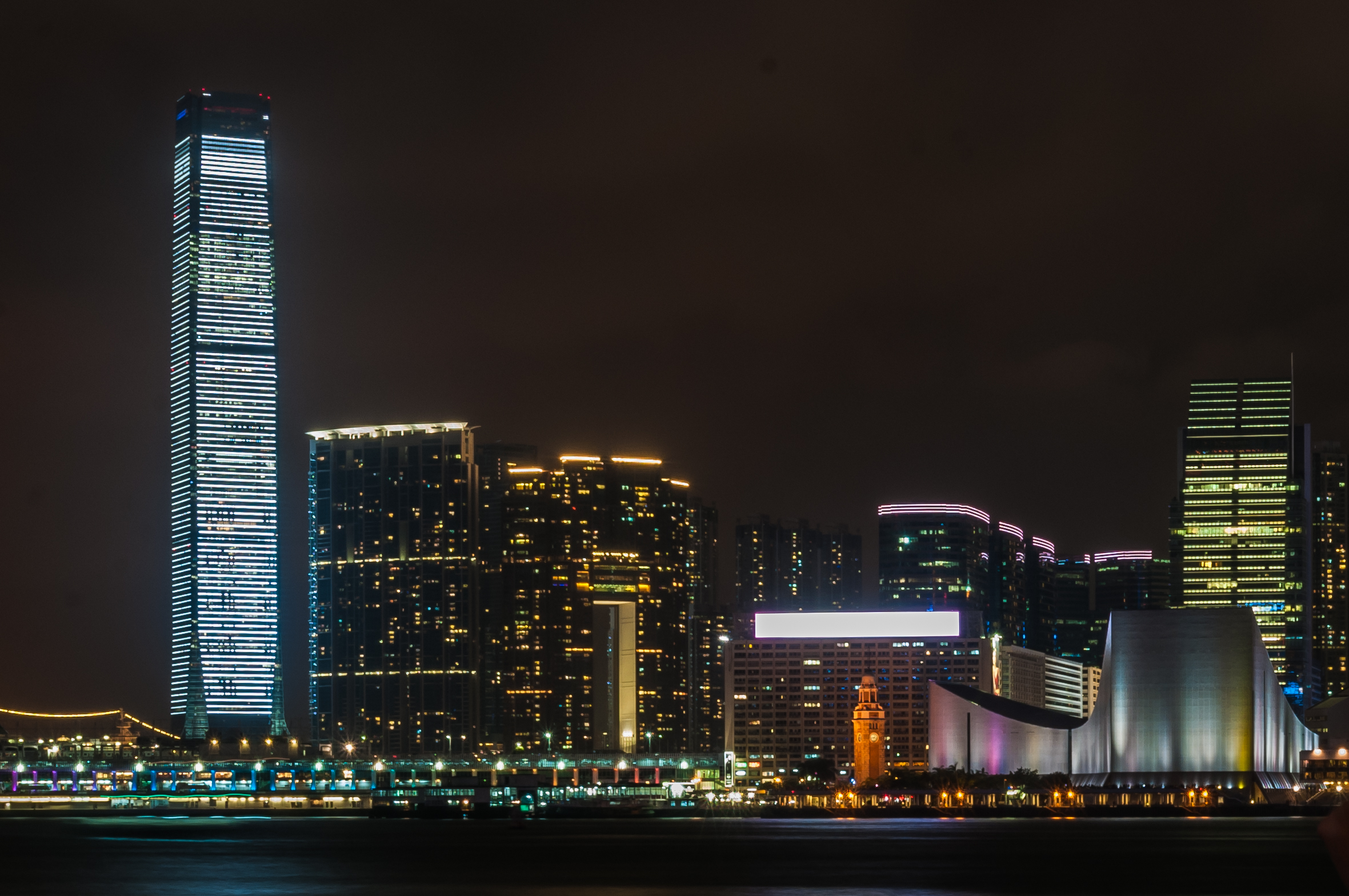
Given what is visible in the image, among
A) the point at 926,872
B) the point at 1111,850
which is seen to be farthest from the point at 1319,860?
the point at 926,872

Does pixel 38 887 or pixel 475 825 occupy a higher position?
pixel 38 887

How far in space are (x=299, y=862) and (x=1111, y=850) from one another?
187 feet

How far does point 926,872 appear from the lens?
105 metres

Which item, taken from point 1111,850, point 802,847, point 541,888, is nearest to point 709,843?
point 802,847

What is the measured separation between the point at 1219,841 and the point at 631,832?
2180 inches

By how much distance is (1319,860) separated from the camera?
122062 mm

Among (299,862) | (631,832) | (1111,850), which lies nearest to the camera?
(299,862)

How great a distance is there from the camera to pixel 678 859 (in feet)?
396

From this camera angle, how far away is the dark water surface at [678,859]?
9419cm

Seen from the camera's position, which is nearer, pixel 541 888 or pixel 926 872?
pixel 541 888

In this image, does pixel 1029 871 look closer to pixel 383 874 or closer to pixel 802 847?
pixel 802 847

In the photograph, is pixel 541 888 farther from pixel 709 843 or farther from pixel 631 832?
pixel 631 832

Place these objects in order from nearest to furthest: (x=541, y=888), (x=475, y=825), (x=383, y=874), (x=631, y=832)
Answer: (x=541, y=888) → (x=383, y=874) → (x=631, y=832) → (x=475, y=825)

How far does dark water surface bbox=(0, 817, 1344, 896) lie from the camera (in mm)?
94188
